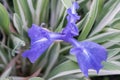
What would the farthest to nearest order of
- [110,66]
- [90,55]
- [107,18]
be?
[107,18]
[110,66]
[90,55]

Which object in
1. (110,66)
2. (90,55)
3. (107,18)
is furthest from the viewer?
(107,18)

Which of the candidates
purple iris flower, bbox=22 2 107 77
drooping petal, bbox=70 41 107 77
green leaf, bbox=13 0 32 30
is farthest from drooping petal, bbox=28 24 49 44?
green leaf, bbox=13 0 32 30

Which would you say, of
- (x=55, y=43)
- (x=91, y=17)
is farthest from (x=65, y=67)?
(x=91, y=17)

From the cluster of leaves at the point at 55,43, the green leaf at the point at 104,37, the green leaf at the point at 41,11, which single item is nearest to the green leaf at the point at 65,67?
the cluster of leaves at the point at 55,43

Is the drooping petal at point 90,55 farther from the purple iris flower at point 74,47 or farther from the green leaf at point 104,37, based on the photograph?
the green leaf at point 104,37

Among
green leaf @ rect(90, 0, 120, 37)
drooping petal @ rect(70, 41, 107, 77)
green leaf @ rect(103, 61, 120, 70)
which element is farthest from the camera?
green leaf @ rect(90, 0, 120, 37)

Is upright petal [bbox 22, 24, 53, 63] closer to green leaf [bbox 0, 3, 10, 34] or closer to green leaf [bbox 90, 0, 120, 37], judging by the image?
green leaf [bbox 0, 3, 10, 34]

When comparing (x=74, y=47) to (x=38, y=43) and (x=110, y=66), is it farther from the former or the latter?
(x=110, y=66)
